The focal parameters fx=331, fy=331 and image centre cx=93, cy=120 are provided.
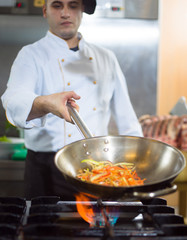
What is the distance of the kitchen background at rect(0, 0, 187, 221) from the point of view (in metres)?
1.26

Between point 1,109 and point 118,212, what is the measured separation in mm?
572

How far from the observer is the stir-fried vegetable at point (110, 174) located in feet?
2.69

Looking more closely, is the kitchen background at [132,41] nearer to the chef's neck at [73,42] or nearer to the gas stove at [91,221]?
the chef's neck at [73,42]

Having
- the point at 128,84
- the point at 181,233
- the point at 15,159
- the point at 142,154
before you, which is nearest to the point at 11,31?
the point at 15,159

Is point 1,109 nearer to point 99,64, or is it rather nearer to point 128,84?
point 99,64

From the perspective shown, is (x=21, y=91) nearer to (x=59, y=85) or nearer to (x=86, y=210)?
(x=59, y=85)

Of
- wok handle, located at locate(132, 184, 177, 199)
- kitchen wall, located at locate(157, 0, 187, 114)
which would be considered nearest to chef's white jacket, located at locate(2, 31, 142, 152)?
wok handle, located at locate(132, 184, 177, 199)

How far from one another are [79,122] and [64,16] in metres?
0.48

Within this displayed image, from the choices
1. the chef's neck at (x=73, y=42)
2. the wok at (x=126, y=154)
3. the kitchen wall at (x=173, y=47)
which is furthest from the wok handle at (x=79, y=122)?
the kitchen wall at (x=173, y=47)

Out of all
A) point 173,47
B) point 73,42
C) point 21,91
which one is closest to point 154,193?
point 21,91

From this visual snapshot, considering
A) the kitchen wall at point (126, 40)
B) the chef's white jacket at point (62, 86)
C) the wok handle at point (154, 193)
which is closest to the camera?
the wok handle at point (154, 193)

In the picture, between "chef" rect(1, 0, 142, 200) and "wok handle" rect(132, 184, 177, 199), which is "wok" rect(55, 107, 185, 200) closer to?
"wok handle" rect(132, 184, 177, 199)

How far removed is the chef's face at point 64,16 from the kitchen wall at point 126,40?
62mm

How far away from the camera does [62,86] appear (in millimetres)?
1183
